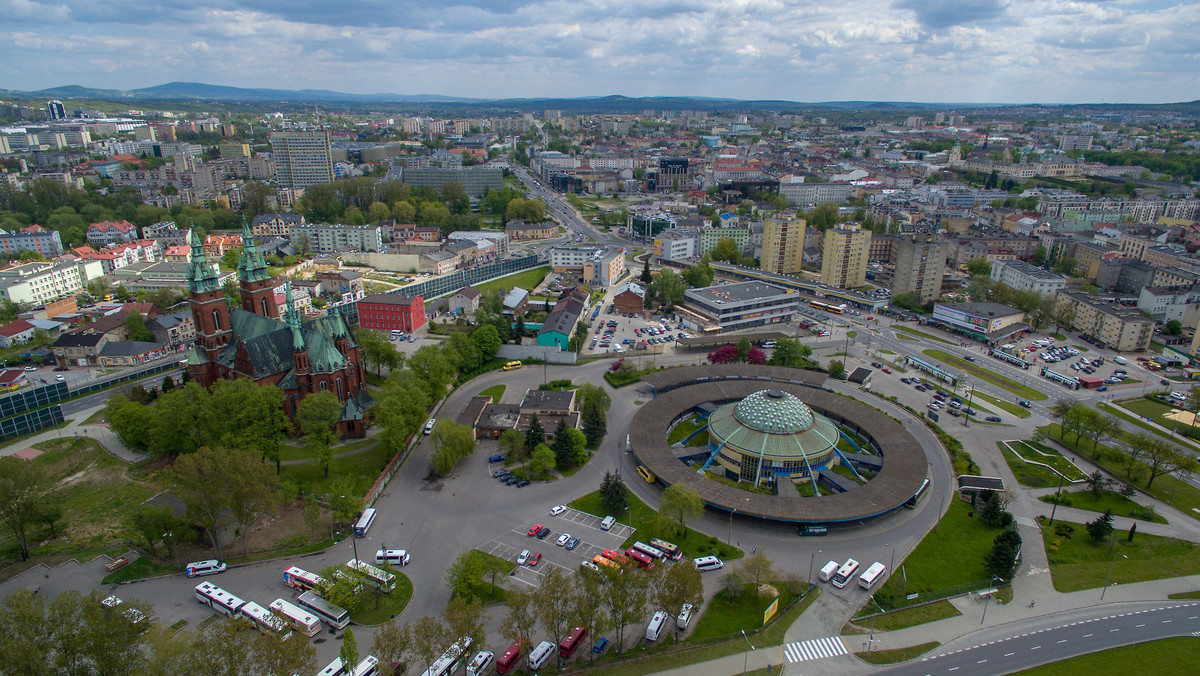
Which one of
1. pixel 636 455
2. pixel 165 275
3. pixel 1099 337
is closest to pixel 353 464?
pixel 636 455

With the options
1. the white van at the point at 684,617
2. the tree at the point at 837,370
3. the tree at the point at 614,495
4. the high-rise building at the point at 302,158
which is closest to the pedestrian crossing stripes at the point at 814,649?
Result: the white van at the point at 684,617

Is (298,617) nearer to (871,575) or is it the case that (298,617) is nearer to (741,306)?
(871,575)

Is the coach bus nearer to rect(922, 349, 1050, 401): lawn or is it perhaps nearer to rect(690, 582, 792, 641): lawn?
rect(690, 582, 792, 641): lawn

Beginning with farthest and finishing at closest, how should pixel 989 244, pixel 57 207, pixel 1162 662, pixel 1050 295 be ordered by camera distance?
pixel 57 207
pixel 989 244
pixel 1050 295
pixel 1162 662

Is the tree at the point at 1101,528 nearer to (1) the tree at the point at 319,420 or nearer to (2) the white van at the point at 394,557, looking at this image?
(2) the white van at the point at 394,557

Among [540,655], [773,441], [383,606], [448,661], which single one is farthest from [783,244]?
[448,661]

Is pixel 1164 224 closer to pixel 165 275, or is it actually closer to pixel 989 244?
pixel 989 244

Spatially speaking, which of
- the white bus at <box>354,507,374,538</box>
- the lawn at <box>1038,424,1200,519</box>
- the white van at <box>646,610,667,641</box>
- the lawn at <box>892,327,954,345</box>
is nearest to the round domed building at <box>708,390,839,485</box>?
the white van at <box>646,610,667,641</box>
